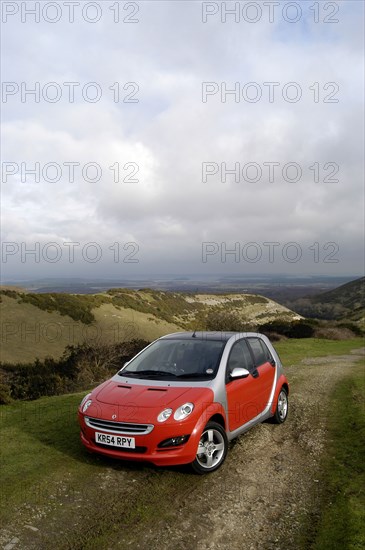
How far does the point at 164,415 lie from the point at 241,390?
1558 mm

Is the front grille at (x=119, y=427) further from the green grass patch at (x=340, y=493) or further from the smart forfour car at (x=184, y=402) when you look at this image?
the green grass patch at (x=340, y=493)

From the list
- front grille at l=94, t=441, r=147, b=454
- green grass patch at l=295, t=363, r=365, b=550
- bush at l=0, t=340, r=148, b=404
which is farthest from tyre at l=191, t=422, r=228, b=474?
A: bush at l=0, t=340, r=148, b=404

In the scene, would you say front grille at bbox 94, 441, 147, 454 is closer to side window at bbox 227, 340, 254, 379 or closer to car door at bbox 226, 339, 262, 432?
car door at bbox 226, 339, 262, 432

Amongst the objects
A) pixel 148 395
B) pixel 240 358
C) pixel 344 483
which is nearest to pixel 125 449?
pixel 148 395

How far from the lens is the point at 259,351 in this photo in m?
7.60

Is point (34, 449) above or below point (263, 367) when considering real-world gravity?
below

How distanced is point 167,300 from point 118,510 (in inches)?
2148

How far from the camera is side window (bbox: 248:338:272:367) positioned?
24.2ft

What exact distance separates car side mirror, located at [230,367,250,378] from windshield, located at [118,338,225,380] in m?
0.26

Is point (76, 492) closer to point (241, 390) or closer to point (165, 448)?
point (165, 448)

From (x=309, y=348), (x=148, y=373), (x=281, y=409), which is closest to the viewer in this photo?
(x=148, y=373)

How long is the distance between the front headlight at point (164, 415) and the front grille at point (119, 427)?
5.4 inches

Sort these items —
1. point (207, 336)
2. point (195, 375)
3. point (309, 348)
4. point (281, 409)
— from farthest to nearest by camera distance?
point (309, 348) → point (281, 409) → point (207, 336) → point (195, 375)

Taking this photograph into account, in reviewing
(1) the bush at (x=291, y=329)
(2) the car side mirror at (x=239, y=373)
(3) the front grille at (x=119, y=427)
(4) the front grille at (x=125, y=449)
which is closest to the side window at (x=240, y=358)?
(2) the car side mirror at (x=239, y=373)
